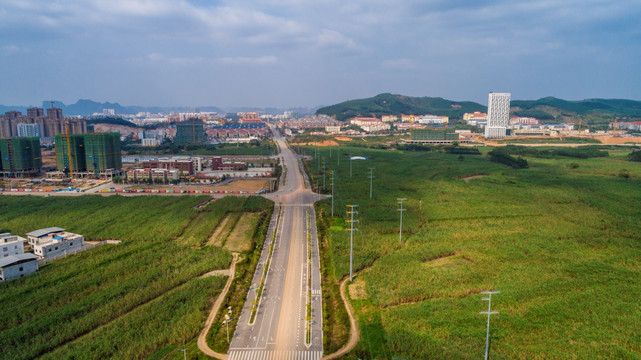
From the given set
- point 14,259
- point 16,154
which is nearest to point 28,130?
point 16,154

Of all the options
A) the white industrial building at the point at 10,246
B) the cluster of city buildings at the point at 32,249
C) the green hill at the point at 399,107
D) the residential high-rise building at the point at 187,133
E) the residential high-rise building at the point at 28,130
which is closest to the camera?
the cluster of city buildings at the point at 32,249

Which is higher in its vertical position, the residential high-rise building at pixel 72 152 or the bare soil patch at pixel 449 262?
the residential high-rise building at pixel 72 152

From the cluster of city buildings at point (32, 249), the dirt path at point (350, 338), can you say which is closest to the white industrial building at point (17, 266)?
the cluster of city buildings at point (32, 249)

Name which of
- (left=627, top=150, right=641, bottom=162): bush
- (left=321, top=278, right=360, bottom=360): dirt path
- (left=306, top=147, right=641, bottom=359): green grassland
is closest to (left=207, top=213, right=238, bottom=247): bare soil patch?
(left=306, top=147, right=641, bottom=359): green grassland

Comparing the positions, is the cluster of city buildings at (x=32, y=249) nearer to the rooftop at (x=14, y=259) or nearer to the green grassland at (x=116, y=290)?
the rooftop at (x=14, y=259)

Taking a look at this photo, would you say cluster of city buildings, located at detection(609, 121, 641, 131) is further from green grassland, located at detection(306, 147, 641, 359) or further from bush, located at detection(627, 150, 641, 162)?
green grassland, located at detection(306, 147, 641, 359)

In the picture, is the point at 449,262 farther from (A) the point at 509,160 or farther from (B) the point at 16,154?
(B) the point at 16,154

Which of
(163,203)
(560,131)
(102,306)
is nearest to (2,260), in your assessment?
(102,306)
